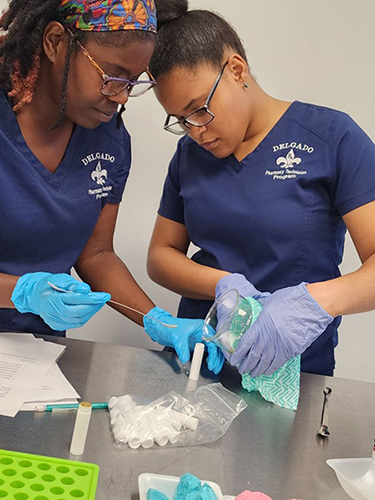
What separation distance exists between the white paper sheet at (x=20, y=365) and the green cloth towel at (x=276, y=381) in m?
0.44

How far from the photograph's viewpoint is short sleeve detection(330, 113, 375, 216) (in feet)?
5.12

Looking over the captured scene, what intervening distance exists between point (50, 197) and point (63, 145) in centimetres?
16

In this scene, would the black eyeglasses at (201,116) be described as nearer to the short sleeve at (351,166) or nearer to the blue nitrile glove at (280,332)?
the short sleeve at (351,166)

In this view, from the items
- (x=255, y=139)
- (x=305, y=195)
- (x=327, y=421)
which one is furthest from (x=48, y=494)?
(x=255, y=139)

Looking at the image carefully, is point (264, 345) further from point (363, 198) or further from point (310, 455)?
point (363, 198)

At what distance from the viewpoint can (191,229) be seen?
5.82ft

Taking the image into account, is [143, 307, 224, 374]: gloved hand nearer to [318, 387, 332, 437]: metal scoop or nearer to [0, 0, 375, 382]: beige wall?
[318, 387, 332, 437]: metal scoop

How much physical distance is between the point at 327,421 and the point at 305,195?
621mm

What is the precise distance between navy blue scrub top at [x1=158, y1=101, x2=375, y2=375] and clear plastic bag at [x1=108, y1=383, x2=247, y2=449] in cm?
46

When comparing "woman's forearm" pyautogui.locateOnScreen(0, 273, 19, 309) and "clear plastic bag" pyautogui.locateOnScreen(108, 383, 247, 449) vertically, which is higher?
"woman's forearm" pyautogui.locateOnScreen(0, 273, 19, 309)

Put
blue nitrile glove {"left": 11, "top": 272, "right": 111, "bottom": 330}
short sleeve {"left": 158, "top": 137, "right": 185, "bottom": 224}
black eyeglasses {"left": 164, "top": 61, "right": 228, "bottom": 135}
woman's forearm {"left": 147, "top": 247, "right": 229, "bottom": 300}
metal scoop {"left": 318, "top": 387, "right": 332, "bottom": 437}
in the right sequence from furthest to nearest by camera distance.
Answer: short sleeve {"left": 158, "top": 137, "right": 185, "bottom": 224}
woman's forearm {"left": 147, "top": 247, "right": 229, "bottom": 300}
black eyeglasses {"left": 164, "top": 61, "right": 228, "bottom": 135}
blue nitrile glove {"left": 11, "top": 272, "right": 111, "bottom": 330}
metal scoop {"left": 318, "top": 387, "right": 332, "bottom": 437}

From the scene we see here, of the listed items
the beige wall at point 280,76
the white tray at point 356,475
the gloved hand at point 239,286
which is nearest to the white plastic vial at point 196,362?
the gloved hand at point 239,286

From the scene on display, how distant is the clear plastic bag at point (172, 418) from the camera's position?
112 centimetres

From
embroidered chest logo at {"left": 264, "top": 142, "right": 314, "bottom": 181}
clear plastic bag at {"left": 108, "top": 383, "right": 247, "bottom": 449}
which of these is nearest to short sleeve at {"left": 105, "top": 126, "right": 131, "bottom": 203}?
embroidered chest logo at {"left": 264, "top": 142, "right": 314, "bottom": 181}
